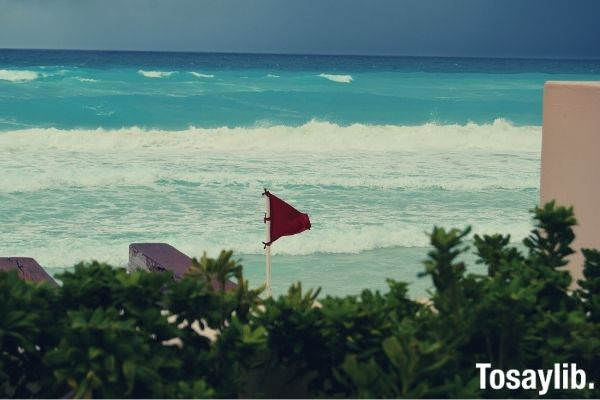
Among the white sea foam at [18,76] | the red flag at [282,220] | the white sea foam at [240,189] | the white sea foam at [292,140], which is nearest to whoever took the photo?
the red flag at [282,220]

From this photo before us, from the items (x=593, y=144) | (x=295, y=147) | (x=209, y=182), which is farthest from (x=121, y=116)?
(x=593, y=144)

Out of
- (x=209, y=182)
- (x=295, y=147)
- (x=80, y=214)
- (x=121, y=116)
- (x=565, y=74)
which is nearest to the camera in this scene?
(x=80, y=214)

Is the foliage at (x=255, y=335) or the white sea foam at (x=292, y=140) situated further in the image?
the white sea foam at (x=292, y=140)

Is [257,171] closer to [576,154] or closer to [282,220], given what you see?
[576,154]

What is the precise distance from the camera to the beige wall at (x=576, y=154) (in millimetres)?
5344

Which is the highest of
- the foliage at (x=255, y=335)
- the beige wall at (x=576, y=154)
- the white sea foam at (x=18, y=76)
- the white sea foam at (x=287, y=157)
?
the white sea foam at (x=18, y=76)

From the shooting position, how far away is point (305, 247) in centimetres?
1011

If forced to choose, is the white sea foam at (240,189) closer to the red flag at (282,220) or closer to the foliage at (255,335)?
the red flag at (282,220)

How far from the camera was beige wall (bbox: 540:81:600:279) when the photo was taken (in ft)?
17.5

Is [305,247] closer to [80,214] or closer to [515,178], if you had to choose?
[80,214]

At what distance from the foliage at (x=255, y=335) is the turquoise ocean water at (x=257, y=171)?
426 centimetres

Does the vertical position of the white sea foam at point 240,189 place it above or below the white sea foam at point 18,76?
below

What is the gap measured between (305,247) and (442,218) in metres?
2.78

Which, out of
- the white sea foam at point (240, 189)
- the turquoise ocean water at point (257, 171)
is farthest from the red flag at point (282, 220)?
the white sea foam at point (240, 189)
